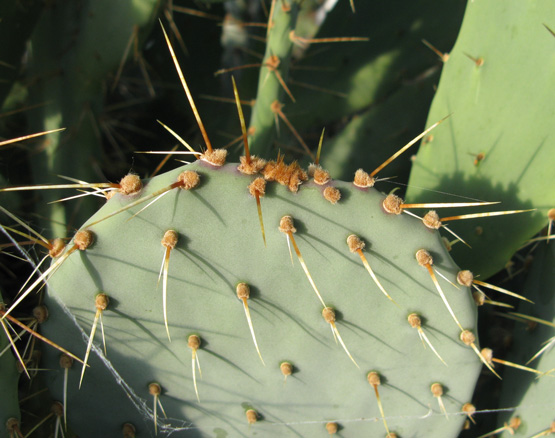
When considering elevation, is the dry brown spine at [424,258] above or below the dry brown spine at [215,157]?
below

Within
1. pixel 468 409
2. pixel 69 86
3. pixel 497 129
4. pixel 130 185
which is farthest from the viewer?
pixel 69 86

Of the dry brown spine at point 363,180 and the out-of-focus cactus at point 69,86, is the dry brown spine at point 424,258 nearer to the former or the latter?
the dry brown spine at point 363,180

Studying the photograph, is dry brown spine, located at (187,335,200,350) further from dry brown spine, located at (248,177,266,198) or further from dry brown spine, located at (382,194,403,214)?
dry brown spine, located at (382,194,403,214)

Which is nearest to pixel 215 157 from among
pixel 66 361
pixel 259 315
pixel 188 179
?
pixel 188 179

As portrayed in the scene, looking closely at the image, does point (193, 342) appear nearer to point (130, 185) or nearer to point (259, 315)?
point (259, 315)

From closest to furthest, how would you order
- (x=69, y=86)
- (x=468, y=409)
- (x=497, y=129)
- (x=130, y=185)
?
(x=130, y=185) < (x=468, y=409) < (x=497, y=129) < (x=69, y=86)

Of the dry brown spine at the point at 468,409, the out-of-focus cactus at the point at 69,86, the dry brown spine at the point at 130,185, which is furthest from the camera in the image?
the out-of-focus cactus at the point at 69,86

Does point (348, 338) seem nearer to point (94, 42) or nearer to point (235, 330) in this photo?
point (235, 330)

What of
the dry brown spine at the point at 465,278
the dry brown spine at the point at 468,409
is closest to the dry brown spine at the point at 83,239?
the dry brown spine at the point at 465,278

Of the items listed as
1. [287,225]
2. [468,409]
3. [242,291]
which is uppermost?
[287,225]
